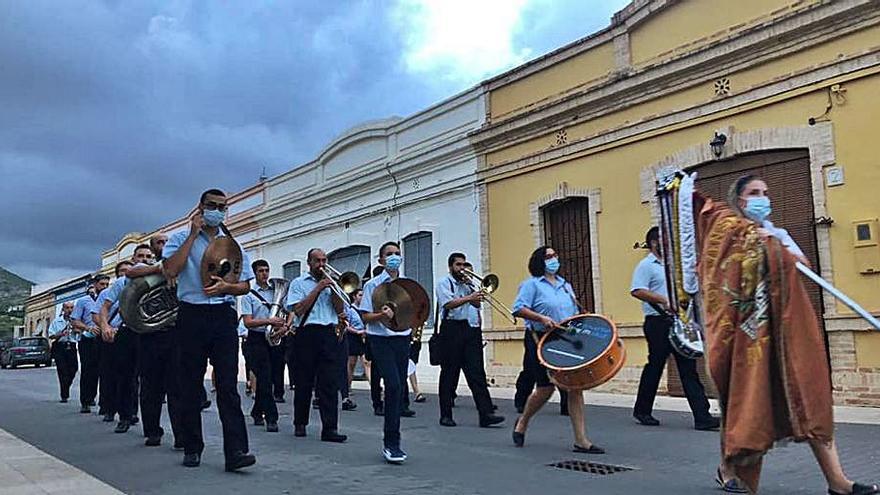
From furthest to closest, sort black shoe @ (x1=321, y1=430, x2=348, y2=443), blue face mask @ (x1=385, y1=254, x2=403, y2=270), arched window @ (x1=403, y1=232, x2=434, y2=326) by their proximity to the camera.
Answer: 1. arched window @ (x1=403, y1=232, x2=434, y2=326)
2. black shoe @ (x1=321, y1=430, x2=348, y2=443)
3. blue face mask @ (x1=385, y1=254, x2=403, y2=270)

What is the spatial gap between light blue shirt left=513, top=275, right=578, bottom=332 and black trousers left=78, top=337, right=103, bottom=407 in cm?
714

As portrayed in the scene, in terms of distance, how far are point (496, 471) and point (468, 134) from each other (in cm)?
1138

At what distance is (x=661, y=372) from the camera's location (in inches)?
357

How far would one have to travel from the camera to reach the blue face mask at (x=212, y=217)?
6715mm

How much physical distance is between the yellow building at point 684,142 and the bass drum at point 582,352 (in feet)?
16.2

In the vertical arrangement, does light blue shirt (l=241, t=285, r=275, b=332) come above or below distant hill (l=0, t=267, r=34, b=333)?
below

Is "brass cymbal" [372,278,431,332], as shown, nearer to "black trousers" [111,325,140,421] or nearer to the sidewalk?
the sidewalk

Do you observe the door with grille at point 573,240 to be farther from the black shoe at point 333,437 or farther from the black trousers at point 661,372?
the black shoe at point 333,437

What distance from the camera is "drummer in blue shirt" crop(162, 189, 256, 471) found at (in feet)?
21.4

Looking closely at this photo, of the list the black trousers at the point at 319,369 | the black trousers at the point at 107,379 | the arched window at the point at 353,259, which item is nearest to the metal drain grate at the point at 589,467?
the black trousers at the point at 319,369

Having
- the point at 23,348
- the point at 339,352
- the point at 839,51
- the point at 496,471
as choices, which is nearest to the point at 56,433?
the point at 339,352

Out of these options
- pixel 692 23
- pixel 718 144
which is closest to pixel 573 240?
pixel 718 144

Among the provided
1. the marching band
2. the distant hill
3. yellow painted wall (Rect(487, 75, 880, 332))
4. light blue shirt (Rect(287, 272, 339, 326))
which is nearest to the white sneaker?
the marching band

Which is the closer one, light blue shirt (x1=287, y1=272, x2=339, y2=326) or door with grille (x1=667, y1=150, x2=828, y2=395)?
light blue shirt (x1=287, y1=272, x2=339, y2=326)
